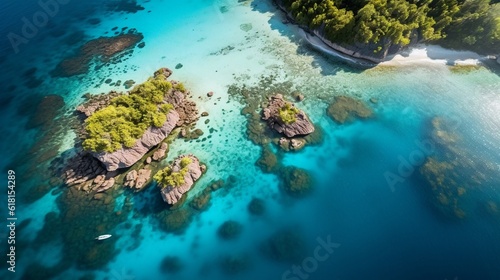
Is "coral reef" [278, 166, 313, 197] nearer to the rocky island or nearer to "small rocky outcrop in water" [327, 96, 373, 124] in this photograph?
the rocky island

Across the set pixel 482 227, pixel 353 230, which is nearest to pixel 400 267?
pixel 353 230

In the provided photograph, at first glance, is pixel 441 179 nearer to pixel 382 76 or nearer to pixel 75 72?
pixel 382 76

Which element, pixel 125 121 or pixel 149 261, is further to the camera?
pixel 125 121

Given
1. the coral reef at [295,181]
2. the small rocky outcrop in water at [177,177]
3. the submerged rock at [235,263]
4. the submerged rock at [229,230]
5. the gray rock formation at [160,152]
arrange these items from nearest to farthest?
the submerged rock at [235,263] < the submerged rock at [229,230] < the small rocky outcrop in water at [177,177] < the coral reef at [295,181] < the gray rock formation at [160,152]

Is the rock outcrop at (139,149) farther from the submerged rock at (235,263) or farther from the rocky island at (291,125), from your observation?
the submerged rock at (235,263)

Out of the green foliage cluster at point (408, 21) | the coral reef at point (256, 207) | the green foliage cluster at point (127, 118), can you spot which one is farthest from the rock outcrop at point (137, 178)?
the green foliage cluster at point (408, 21)

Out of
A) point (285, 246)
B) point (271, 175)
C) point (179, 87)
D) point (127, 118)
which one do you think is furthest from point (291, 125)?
point (127, 118)

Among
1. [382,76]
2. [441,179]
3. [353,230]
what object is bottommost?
[353,230]
